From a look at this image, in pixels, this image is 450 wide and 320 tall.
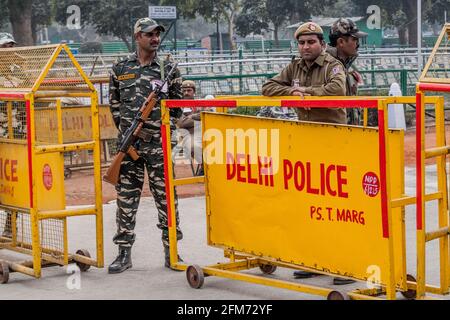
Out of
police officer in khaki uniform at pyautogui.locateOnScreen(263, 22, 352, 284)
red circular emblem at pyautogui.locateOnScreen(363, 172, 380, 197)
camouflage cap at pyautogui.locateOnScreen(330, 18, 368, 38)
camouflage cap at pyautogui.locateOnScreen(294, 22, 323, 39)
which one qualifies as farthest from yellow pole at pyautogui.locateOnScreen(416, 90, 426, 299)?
camouflage cap at pyautogui.locateOnScreen(330, 18, 368, 38)

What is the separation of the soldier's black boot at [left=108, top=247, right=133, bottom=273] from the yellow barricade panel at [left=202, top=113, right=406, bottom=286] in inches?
36.8

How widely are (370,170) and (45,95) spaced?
305cm

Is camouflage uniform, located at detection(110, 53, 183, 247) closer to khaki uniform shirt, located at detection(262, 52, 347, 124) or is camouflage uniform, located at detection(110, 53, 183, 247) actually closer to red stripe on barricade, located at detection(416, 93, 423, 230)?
khaki uniform shirt, located at detection(262, 52, 347, 124)

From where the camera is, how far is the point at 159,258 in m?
8.93

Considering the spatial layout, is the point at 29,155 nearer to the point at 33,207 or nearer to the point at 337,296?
the point at 33,207

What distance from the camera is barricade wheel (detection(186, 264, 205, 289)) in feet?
24.7

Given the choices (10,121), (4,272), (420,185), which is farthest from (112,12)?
(420,185)

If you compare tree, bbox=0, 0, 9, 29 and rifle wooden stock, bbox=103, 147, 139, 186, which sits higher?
tree, bbox=0, 0, 9, 29

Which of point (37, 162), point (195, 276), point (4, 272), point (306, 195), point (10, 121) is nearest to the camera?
point (306, 195)

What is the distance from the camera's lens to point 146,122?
827 centimetres

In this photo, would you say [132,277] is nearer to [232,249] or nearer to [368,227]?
[232,249]

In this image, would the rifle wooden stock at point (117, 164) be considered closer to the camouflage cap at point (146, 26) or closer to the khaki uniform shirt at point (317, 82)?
the camouflage cap at point (146, 26)

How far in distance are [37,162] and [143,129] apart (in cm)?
87
